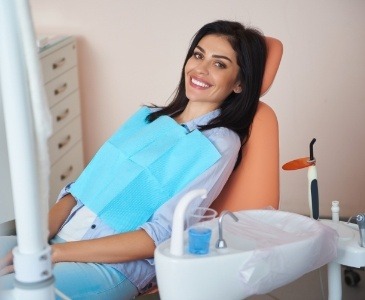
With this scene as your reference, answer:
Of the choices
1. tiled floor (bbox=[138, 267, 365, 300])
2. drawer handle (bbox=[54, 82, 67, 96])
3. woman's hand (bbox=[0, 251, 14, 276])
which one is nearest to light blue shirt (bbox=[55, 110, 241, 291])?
woman's hand (bbox=[0, 251, 14, 276])

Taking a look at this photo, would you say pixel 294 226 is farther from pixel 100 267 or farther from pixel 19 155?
pixel 19 155

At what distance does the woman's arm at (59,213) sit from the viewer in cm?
188

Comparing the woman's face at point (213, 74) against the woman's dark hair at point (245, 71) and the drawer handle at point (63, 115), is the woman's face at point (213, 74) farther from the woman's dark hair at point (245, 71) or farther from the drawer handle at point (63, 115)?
the drawer handle at point (63, 115)

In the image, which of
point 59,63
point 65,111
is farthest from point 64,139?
point 59,63

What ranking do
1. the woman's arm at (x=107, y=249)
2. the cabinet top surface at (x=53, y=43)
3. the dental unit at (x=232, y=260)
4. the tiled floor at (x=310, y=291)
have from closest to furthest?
Result: the dental unit at (x=232, y=260), the woman's arm at (x=107, y=249), the tiled floor at (x=310, y=291), the cabinet top surface at (x=53, y=43)

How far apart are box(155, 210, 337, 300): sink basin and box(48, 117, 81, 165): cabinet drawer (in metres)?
1.58

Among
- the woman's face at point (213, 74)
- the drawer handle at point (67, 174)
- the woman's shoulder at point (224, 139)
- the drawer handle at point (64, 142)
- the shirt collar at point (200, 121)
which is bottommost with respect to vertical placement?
the drawer handle at point (67, 174)

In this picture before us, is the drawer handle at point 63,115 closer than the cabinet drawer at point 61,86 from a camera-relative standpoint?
No

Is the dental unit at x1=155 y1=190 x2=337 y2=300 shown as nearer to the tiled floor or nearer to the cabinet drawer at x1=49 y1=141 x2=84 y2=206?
the tiled floor

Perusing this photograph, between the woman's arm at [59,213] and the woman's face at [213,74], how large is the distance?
0.41m

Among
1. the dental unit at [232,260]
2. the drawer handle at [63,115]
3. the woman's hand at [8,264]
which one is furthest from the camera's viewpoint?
the drawer handle at [63,115]

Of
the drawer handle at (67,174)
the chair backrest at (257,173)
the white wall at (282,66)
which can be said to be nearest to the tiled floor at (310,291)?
the white wall at (282,66)

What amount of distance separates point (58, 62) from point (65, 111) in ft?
0.76

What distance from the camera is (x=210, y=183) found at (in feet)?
5.70
